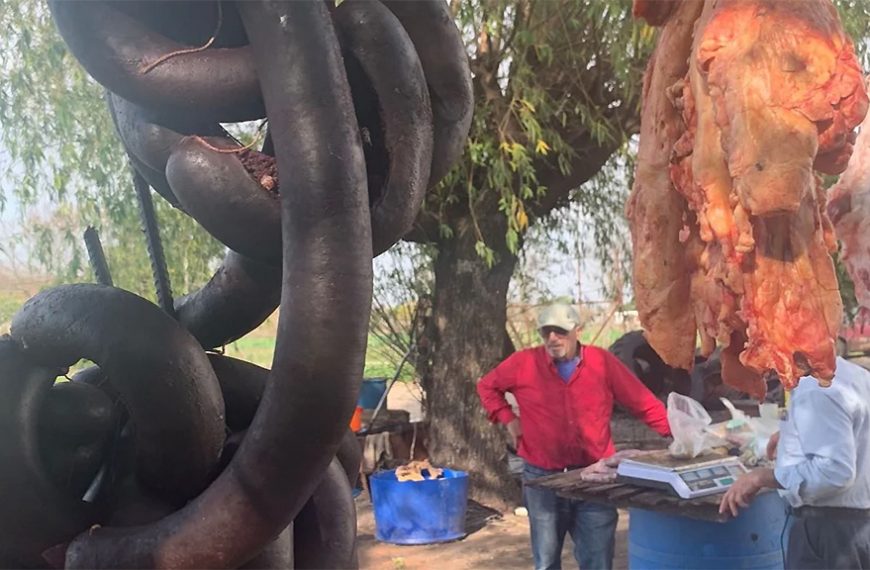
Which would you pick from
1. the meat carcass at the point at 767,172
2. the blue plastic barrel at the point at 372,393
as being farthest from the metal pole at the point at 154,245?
the blue plastic barrel at the point at 372,393

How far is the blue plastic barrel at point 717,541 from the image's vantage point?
4.18 metres

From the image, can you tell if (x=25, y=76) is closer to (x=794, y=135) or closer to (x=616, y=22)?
(x=616, y=22)

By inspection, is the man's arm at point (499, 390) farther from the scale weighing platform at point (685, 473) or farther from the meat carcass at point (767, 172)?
the meat carcass at point (767, 172)

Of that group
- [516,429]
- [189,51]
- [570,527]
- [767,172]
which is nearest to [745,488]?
[570,527]

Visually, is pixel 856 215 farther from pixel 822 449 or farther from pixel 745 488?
pixel 745 488

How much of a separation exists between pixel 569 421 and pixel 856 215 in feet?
9.23

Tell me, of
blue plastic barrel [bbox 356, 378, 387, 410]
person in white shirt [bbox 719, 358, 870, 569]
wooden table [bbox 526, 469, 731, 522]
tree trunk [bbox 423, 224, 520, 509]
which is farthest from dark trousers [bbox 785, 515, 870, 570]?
blue plastic barrel [bbox 356, 378, 387, 410]

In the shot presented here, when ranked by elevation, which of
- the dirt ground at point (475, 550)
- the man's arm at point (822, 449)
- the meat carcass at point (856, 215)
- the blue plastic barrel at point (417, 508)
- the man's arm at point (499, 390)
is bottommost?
the dirt ground at point (475, 550)

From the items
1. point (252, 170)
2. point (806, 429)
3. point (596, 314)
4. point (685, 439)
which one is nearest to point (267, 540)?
point (252, 170)

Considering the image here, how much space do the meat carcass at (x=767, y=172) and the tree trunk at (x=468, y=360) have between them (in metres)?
6.10

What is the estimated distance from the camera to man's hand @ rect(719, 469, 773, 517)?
3.81 m

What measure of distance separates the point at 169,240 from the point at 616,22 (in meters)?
3.35

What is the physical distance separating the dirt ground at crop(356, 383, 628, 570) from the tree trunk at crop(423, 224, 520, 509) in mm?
308

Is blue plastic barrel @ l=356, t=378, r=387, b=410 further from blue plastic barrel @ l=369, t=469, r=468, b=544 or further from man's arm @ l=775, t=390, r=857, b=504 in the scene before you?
man's arm @ l=775, t=390, r=857, b=504
